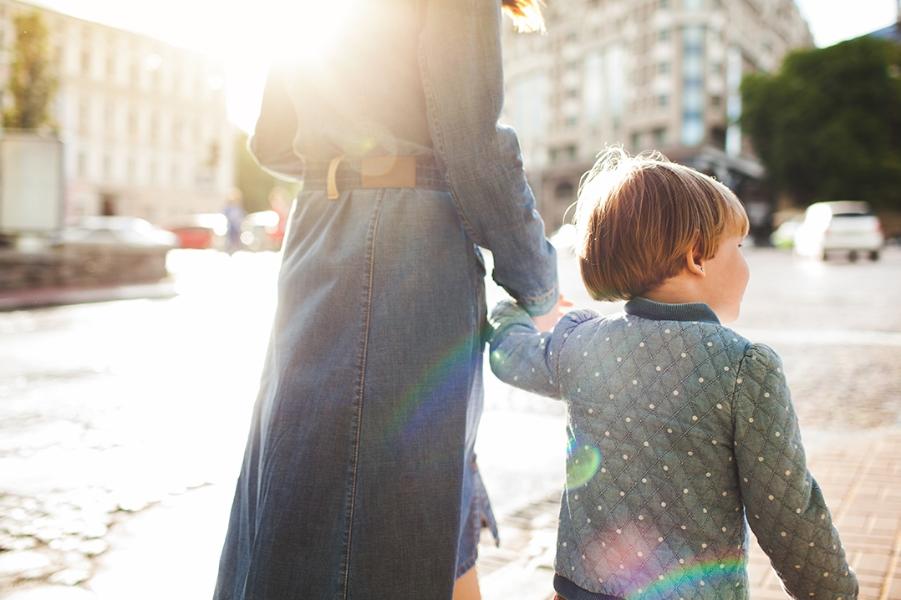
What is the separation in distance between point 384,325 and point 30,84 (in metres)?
20.5

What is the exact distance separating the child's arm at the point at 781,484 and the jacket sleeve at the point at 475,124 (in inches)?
20.0

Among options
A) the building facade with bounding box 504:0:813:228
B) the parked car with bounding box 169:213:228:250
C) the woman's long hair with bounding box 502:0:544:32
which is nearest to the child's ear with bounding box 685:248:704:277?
the woman's long hair with bounding box 502:0:544:32

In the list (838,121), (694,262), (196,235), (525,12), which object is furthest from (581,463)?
(838,121)

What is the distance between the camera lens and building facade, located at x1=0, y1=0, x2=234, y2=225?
172ft

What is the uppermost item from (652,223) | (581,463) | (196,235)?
(652,223)

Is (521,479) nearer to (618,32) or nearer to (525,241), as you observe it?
(525,241)

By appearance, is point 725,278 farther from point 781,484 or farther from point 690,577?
point 690,577

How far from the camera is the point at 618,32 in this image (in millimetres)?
63469

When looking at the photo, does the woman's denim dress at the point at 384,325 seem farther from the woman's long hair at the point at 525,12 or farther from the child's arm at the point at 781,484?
the child's arm at the point at 781,484

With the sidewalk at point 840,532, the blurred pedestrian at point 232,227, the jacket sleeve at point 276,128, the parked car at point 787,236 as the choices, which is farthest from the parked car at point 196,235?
the jacket sleeve at point 276,128

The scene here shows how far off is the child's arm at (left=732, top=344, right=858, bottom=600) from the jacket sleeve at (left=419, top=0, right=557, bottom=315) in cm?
51

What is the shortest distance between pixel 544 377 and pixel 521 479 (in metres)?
2.33

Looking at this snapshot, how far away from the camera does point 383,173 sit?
1534 mm

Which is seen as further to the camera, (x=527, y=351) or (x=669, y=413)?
(x=527, y=351)
